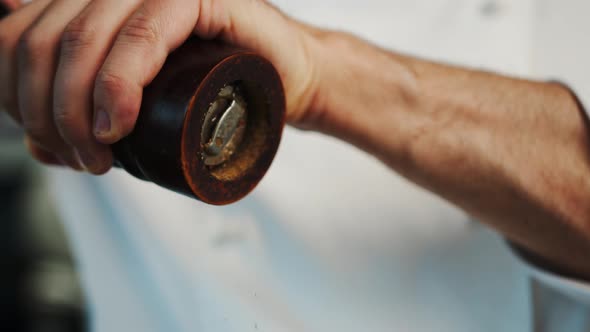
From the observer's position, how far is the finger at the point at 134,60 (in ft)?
1.17

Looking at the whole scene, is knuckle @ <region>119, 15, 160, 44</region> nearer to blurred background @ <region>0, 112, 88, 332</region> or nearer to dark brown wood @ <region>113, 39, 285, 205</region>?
dark brown wood @ <region>113, 39, 285, 205</region>

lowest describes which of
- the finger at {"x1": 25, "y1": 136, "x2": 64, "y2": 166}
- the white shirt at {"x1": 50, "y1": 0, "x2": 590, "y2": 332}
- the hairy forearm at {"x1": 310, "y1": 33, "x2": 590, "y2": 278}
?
the white shirt at {"x1": 50, "y1": 0, "x2": 590, "y2": 332}

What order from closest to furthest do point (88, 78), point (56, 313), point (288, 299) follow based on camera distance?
point (88, 78) < point (288, 299) < point (56, 313)

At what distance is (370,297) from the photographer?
0.74m

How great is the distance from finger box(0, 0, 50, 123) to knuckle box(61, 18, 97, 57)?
0.08 m

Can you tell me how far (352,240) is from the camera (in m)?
0.77

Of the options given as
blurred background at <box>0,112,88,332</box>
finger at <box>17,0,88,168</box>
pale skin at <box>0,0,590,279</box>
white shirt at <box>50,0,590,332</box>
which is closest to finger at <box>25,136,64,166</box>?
pale skin at <box>0,0,590,279</box>

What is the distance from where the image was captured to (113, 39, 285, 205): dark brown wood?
1.09 ft

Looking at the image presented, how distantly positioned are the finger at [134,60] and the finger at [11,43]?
114 millimetres

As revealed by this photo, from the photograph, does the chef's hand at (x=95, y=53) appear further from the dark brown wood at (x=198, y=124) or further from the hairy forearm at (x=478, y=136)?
the hairy forearm at (x=478, y=136)

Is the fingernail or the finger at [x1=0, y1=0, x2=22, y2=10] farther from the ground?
the fingernail

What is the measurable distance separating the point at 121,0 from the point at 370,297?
49 cm

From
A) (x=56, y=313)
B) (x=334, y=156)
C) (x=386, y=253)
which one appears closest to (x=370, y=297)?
(x=386, y=253)

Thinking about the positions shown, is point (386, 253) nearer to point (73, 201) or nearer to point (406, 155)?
point (406, 155)
